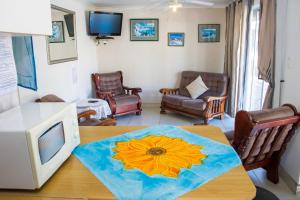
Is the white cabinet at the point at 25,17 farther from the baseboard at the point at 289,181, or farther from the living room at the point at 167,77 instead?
the baseboard at the point at 289,181

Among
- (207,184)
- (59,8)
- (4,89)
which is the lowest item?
(207,184)

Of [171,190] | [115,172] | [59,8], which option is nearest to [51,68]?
[59,8]

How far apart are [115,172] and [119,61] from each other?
4814 mm

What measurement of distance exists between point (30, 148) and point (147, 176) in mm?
531

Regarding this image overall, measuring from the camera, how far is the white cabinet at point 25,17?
98 centimetres

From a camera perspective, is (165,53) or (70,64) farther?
(165,53)

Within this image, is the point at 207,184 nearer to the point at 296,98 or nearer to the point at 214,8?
the point at 296,98

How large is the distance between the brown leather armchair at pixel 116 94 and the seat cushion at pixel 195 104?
3.34 feet

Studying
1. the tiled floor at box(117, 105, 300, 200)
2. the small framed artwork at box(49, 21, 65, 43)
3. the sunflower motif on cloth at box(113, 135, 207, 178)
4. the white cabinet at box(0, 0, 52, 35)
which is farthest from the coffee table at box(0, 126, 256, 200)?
the tiled floor at box(117, 105, 300, 200)

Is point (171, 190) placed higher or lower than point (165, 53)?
lower

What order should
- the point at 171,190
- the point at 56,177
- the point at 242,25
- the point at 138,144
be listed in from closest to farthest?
1. the point at 171,190
2. the point at 56,177
3. the point at 138,144
4. the point at 242,25

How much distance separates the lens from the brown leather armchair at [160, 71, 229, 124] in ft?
14.9

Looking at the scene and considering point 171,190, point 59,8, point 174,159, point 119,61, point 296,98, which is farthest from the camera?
point 119,61

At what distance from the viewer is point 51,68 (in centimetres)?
355
